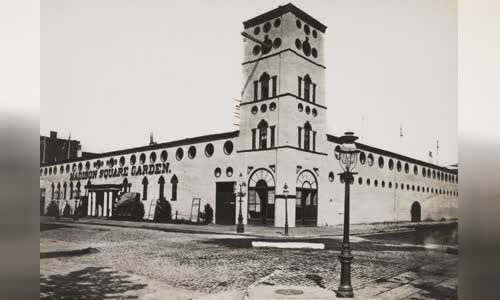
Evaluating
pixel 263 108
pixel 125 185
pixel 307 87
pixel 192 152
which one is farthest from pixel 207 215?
pixel 307 87

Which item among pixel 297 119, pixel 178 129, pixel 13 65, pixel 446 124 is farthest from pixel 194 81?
pixel 446 124

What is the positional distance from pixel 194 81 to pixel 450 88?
14.3ft

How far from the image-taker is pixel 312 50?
7168 millimetres

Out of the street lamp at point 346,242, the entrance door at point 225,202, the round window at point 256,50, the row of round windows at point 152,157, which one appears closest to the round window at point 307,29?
the round window at point 256,50

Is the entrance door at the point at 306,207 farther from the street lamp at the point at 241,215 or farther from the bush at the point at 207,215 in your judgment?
the bush at the point at 207,215

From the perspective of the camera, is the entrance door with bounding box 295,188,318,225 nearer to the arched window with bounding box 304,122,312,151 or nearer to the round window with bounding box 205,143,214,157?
the arched window with bounding box 304,122,312,151

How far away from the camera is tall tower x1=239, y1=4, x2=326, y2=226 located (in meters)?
7.16

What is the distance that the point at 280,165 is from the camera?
7195 millimetres

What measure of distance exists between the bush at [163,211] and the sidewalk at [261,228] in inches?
4.6

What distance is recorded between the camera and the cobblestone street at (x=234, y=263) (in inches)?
252

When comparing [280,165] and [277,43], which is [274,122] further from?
[277,43]

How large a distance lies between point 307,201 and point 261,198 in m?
0.92

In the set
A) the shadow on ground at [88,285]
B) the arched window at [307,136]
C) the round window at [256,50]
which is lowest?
→ the shadow on ground at [88,285]

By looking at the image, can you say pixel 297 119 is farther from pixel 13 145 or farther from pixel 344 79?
pixel 13 145
